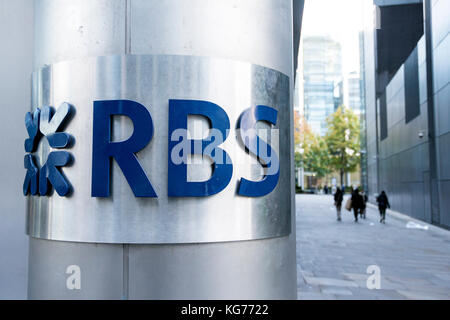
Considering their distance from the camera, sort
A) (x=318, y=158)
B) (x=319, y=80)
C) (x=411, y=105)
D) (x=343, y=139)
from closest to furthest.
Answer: (x=411, y=105) → (x=343, y=139) → (x=318, y=158) → (x=319, y=80)

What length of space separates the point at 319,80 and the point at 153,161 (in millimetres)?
72990

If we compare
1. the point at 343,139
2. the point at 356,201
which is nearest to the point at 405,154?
the point at 356,201

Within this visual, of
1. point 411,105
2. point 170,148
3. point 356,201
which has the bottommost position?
point 356,201

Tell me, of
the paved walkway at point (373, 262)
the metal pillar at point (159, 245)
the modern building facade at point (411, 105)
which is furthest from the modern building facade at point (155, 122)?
the modern building facade at point (411, 105)

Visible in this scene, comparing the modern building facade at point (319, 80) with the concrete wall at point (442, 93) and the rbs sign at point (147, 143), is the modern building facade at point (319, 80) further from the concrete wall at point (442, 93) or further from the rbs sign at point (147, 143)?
the rbs sign at point (147, 143)

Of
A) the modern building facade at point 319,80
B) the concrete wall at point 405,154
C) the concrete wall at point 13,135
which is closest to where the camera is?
the concrete wall at point 13,135

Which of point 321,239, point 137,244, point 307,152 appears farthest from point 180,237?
point 307,152

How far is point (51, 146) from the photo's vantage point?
4516mm

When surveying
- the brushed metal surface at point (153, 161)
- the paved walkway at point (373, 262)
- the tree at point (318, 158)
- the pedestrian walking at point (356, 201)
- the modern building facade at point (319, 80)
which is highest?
the modern building facade at point (319, 80)

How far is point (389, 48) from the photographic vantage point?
3150cm

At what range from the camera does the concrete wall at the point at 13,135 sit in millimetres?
6238

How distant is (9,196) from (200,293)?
3879mm

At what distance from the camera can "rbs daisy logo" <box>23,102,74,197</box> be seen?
440 cm

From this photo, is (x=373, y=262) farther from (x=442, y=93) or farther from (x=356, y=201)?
(x=442, y=93)
